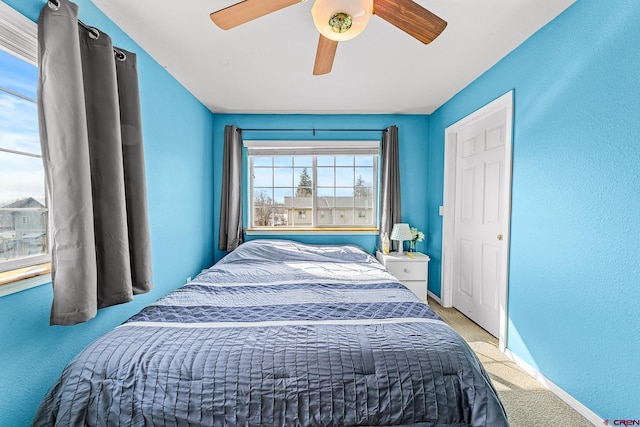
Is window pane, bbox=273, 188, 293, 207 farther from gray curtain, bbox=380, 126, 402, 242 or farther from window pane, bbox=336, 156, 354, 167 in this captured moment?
gray curtain, bbox=380, 126, 402, 242

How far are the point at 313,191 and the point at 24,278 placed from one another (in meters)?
2.72

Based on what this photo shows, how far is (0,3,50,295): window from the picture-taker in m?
1.23

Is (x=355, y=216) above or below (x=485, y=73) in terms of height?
below

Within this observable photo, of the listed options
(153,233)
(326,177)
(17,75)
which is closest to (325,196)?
(326,177)

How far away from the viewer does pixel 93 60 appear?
1458 mm

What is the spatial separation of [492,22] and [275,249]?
251 cm

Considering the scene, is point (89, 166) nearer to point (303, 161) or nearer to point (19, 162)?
point (19, 162)

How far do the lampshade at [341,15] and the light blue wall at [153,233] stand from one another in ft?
4.33

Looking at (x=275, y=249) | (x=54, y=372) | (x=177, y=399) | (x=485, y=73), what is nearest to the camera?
(x=177, y=399)

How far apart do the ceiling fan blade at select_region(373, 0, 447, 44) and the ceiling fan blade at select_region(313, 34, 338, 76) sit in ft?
1.02

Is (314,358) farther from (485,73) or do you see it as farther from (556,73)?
(485,73)

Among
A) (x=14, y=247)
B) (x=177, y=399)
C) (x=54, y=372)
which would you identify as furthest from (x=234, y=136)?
(x=177, y=399)

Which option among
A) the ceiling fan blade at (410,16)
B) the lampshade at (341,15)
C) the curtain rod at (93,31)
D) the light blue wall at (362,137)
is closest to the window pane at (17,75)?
the curtain rod at (93,31)

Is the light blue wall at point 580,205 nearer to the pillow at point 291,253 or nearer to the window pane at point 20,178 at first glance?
the pillow at point 291,253
